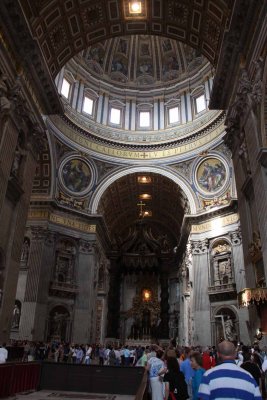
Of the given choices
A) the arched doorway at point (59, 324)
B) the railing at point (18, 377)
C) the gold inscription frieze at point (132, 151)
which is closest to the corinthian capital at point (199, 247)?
the gold inscription frieze at point (132, 151)

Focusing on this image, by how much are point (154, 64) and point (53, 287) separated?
20821 mm

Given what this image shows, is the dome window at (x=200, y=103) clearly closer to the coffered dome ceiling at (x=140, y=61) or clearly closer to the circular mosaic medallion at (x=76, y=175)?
the coffered dome ceiling at (x=140, y=61)

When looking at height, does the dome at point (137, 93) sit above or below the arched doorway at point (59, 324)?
above

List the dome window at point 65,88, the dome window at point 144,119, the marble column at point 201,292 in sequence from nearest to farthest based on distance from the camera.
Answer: the marble column at point 201,292 → the dome window at point 65,88 → the dome window at point 144,119

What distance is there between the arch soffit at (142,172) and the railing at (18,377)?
645 inches

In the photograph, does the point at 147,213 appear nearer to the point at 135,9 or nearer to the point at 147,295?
the point at 147,295

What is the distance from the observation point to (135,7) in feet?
50.2

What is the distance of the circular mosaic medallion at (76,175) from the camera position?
25672 millimetres

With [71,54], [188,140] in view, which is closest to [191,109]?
[188,140]

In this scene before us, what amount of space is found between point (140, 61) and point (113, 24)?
16406 mm

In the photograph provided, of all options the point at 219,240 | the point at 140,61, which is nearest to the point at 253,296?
the point at 219,240

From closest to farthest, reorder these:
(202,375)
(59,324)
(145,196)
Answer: (202,375) < (59,324) < (145,196)

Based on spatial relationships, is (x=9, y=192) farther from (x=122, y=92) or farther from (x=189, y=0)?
(x=122, y=92)

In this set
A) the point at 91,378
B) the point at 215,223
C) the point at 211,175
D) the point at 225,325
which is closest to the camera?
the point at 91,378
